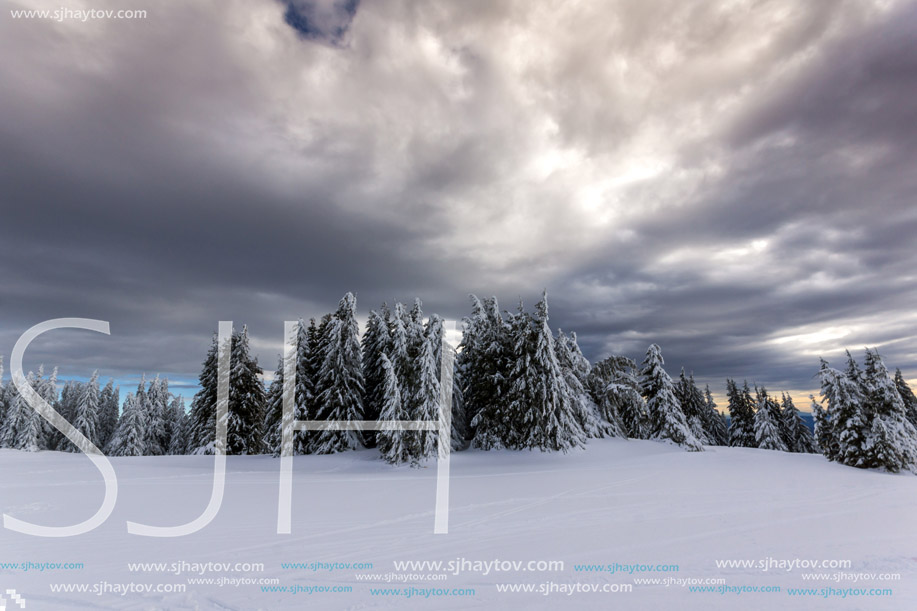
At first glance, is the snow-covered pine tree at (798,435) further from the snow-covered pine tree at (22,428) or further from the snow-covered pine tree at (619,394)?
the snow-covered pine tree at (22,428)

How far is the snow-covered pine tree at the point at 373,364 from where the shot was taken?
3123cm

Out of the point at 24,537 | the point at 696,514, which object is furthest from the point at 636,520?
the point at 24,537

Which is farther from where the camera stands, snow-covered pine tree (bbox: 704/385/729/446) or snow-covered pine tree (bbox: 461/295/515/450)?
snow-covered pine tree (bbox: 704/385/729/446)

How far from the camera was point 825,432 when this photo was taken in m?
25.1

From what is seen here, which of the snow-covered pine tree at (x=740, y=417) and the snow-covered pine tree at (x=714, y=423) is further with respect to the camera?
the snow-covered pine tree at (x=714, y=423)

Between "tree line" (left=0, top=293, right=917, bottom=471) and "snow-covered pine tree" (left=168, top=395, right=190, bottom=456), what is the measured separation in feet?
45.9

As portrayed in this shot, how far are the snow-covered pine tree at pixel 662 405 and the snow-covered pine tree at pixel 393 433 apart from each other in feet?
61.1

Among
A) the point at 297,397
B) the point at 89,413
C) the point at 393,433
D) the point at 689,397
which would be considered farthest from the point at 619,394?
the point at 89,413

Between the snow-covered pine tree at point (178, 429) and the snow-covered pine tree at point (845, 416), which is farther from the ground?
the snow-covered pine tree at point (845, 416)

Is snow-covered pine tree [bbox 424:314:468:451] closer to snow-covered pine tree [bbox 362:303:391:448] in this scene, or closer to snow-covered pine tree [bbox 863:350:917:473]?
snow-covered pine tree [bbox 362:303:391:448]

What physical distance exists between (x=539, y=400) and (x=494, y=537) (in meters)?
A: 16.7

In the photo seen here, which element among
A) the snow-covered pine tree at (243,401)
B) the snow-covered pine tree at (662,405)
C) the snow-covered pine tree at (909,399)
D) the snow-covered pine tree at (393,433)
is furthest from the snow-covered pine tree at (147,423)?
the snow-covered pine tree at (909,399)

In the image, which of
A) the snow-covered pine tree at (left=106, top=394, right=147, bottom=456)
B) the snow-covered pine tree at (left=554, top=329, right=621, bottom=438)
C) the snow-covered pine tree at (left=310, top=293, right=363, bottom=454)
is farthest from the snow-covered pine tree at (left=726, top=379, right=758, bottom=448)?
the snow-covered pine tree at (left=106, top=394, right=147, bottom=456)

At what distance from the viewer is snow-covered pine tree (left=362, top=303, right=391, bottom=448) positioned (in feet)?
102
